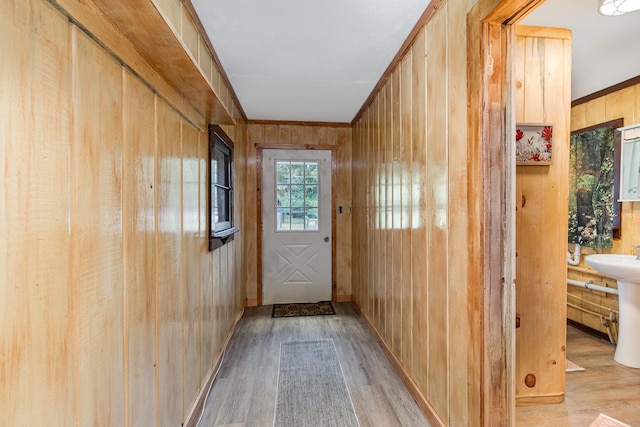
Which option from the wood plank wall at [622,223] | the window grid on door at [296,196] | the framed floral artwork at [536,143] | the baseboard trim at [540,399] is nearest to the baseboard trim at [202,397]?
Result: the window grid on door at [296,196]

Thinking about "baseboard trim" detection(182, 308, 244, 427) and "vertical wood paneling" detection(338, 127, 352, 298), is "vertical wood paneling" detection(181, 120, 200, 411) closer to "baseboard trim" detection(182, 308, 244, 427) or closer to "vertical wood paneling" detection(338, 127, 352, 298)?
"baseboard trim" detection(182, 308, 244, 427)

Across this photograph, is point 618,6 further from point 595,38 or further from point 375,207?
point 375,207

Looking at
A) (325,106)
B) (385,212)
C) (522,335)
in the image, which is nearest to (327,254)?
(385,212)

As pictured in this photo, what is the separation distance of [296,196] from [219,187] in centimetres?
170

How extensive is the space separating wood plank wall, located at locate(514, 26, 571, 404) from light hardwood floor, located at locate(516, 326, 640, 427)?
173 millimetres

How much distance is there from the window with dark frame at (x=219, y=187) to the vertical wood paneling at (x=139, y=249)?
2.67 ft

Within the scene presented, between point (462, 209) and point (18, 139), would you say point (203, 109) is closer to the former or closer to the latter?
point (18, 139)

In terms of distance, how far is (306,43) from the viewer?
201cm

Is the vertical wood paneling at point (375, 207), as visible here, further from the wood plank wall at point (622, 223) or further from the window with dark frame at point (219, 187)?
the wood plank wall at point (622, 223)

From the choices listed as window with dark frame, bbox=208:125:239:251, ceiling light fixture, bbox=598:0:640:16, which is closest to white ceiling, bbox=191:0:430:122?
window with dark frame, bbox=208:125:239:251

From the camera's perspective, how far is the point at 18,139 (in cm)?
63

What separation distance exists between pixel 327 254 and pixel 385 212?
169 cm

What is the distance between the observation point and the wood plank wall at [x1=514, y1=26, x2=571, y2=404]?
1823mm

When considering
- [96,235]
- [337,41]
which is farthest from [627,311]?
[96,235]
